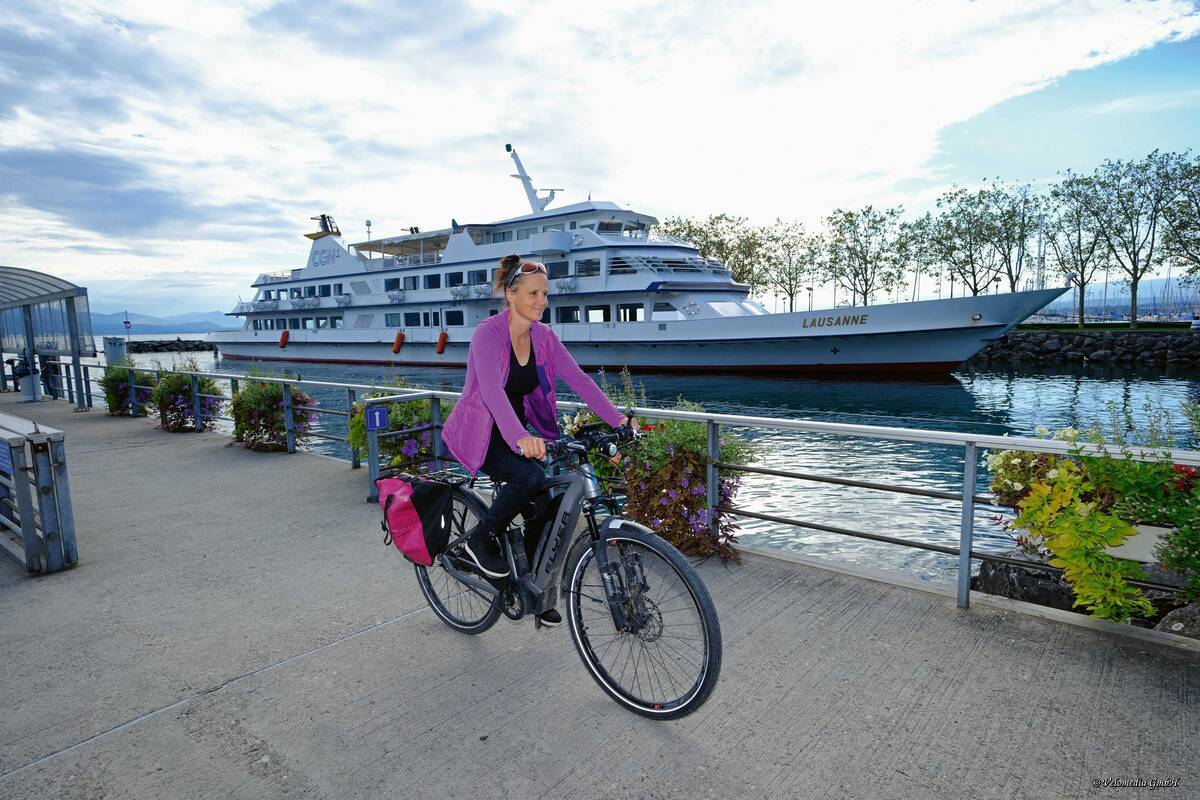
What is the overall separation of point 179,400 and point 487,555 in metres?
9.83

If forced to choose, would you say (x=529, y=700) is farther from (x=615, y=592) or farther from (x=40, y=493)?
(x=40, y=493)

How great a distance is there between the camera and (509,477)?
9.54 feet

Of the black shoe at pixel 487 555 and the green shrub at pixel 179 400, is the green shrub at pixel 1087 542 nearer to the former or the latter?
the black shoe at pixel 487 555

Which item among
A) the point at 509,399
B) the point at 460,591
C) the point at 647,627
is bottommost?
the point at 460,591

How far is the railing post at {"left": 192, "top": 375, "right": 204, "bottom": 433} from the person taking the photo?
34.1ft

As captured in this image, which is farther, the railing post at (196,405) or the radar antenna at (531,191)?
the radar antenna at (531,191)

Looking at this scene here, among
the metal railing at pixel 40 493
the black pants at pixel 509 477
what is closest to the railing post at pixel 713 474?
the black pants at pixel 509 477

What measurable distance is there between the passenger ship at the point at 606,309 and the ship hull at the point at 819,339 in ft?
0.16

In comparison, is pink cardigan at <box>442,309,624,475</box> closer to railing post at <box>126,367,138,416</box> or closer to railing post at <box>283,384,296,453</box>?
railing post at <box>283,384,296,453</box>

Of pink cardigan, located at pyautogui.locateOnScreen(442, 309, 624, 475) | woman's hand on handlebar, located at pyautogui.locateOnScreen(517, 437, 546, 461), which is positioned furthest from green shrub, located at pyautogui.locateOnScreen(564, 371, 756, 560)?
woman's hand on handlebar, located at pyautogui.locateOnScreen(517, 437, 546, 461)

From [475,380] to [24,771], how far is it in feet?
7.19

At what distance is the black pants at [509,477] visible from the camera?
2873 millimetres

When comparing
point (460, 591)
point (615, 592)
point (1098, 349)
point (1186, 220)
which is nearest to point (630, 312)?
point (460, 591)

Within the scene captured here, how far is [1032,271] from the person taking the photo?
50562mm
